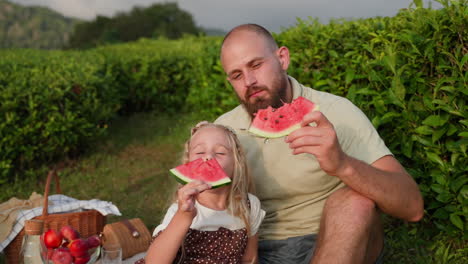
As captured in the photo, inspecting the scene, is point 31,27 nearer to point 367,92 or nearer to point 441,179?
point 367,92

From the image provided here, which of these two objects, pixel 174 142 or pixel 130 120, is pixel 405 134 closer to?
pixel 174 142

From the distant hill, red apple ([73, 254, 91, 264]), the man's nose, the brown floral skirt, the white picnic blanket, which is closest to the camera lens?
the brown floral skirt

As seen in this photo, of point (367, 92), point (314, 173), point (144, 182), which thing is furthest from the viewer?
point (144, 182)

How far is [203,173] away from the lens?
270 centimetres

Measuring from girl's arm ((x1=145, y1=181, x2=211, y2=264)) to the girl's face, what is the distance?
436 mm

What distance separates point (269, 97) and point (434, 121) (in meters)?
1.45

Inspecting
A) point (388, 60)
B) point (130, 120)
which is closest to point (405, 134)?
point (388, 60)

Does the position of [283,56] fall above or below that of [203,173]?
above

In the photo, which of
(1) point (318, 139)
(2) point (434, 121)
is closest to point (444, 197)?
(2) point (434, 121)

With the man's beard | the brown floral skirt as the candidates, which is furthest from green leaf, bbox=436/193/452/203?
the brown floral skirt

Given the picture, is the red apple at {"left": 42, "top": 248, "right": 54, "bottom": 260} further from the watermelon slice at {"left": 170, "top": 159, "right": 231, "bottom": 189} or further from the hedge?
the hedge

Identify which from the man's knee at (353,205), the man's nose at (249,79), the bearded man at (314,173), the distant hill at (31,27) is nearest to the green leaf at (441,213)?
the bearded man at (314,173)

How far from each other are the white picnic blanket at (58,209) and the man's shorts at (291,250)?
1.60 metres

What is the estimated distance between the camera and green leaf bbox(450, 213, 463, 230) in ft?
12.9
